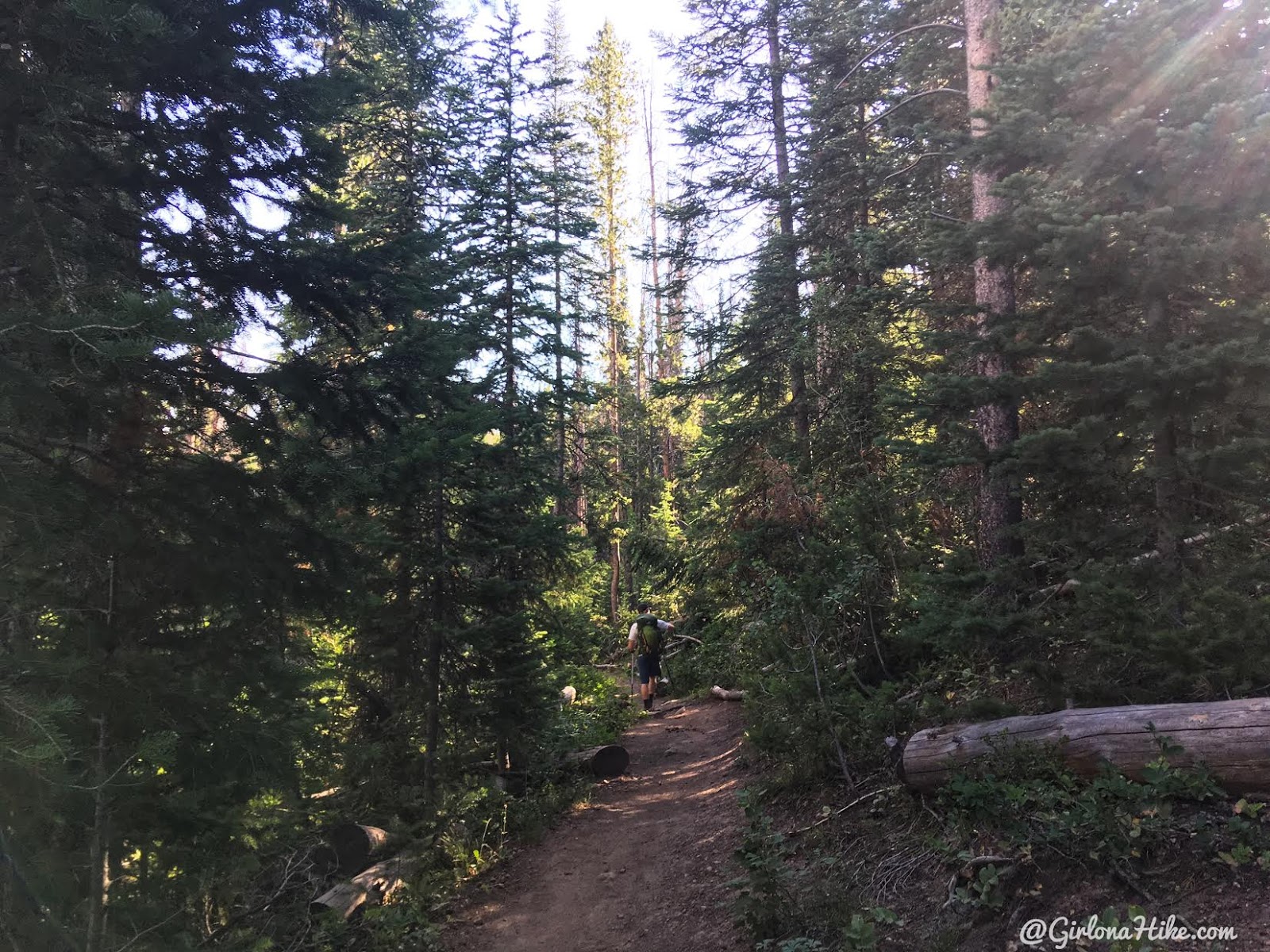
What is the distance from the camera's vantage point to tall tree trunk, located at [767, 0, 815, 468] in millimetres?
12242

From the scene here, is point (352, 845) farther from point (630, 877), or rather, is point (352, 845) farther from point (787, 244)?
point (787, 244)

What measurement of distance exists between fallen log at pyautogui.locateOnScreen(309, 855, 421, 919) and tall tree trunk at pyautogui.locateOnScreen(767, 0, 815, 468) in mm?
Answer: 7944

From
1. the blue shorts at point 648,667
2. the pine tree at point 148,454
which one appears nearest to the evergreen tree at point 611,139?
the blue shorts at point 648,667

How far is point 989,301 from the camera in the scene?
743 centimetres

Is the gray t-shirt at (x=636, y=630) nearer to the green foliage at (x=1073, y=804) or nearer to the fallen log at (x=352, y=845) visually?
the fallen log at (x=352, y=845)

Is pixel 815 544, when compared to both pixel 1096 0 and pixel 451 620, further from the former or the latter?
pixel 1096 0

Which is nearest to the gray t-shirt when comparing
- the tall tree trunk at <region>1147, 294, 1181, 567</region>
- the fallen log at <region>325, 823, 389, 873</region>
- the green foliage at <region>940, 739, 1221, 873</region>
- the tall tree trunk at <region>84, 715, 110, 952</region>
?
the fallen log at <region>325, 823, 389, 873</region>

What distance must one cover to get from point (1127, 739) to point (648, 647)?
10.8m

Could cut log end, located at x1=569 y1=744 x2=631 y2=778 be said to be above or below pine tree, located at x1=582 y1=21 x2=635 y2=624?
below

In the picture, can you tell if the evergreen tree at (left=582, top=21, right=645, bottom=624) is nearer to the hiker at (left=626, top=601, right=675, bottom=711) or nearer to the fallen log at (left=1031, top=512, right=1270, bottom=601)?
the hiker at (left=626, top=601, right=675, bottom=711)

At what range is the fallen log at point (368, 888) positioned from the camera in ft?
22.2

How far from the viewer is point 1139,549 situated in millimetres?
5520

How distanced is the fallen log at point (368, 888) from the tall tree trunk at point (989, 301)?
264 inches

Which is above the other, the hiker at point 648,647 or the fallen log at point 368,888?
the hiker at point 648,647
